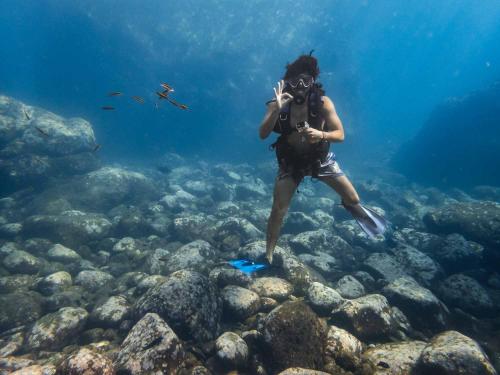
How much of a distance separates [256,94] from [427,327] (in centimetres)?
3465

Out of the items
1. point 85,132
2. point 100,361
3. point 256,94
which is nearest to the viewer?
point 100,361

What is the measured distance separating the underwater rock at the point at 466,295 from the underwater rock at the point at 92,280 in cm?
966

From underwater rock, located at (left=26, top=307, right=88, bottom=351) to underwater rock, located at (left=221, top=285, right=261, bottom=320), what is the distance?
10.8ft

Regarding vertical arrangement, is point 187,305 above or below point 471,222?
below

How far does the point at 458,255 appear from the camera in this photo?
29.7 feet

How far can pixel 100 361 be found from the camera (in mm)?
3766

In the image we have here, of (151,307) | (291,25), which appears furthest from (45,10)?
(151,307)

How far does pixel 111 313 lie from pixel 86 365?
8.16 ft

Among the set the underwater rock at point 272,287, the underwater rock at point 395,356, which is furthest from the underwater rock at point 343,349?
the underwater rock at point 272,287

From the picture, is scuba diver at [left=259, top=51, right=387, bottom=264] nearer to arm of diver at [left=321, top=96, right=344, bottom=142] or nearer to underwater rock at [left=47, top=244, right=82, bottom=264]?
arm of diver at [left=321, top=96, right=344, bottom=142]

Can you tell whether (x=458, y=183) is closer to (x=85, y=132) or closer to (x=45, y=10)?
(x=85, y=132)

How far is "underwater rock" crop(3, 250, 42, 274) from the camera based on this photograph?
848 cm

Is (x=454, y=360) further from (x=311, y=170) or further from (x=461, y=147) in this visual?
(x=461, y=147)

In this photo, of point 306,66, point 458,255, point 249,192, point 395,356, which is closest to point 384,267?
point 458,255
